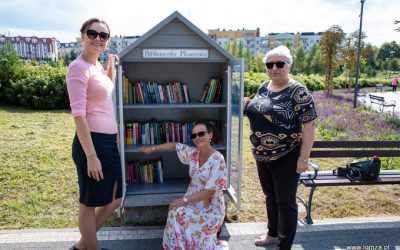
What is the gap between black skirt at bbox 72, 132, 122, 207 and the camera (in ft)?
9.29

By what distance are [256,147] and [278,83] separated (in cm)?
65

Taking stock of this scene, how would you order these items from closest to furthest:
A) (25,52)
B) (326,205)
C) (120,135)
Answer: (120,135), (326,205), (25,52)

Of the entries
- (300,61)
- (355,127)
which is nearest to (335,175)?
(355,127)

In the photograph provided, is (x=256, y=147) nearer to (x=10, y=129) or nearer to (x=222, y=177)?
(x=222, y=177)

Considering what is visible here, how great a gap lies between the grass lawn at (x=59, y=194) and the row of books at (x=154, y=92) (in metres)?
1.62

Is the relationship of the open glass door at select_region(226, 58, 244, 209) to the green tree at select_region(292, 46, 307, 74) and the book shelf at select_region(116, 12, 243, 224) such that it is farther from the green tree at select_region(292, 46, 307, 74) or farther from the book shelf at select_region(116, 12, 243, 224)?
the green tree at select_region(292, 46, 307, 74)

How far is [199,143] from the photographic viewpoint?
134 inches

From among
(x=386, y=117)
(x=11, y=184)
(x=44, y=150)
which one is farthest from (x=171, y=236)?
(x=386, y=117)

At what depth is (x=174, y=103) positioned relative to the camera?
4.47m

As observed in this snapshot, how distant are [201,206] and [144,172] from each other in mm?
1384

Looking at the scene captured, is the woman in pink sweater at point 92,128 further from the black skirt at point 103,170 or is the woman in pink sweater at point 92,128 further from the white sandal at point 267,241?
the white sandal at point 267,241

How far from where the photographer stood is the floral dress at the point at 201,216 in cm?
329

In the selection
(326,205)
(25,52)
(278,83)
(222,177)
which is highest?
(25,52)

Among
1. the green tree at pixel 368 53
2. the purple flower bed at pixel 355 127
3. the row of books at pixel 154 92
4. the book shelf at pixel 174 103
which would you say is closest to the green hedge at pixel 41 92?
the purple flower bed at pixel 355 127
